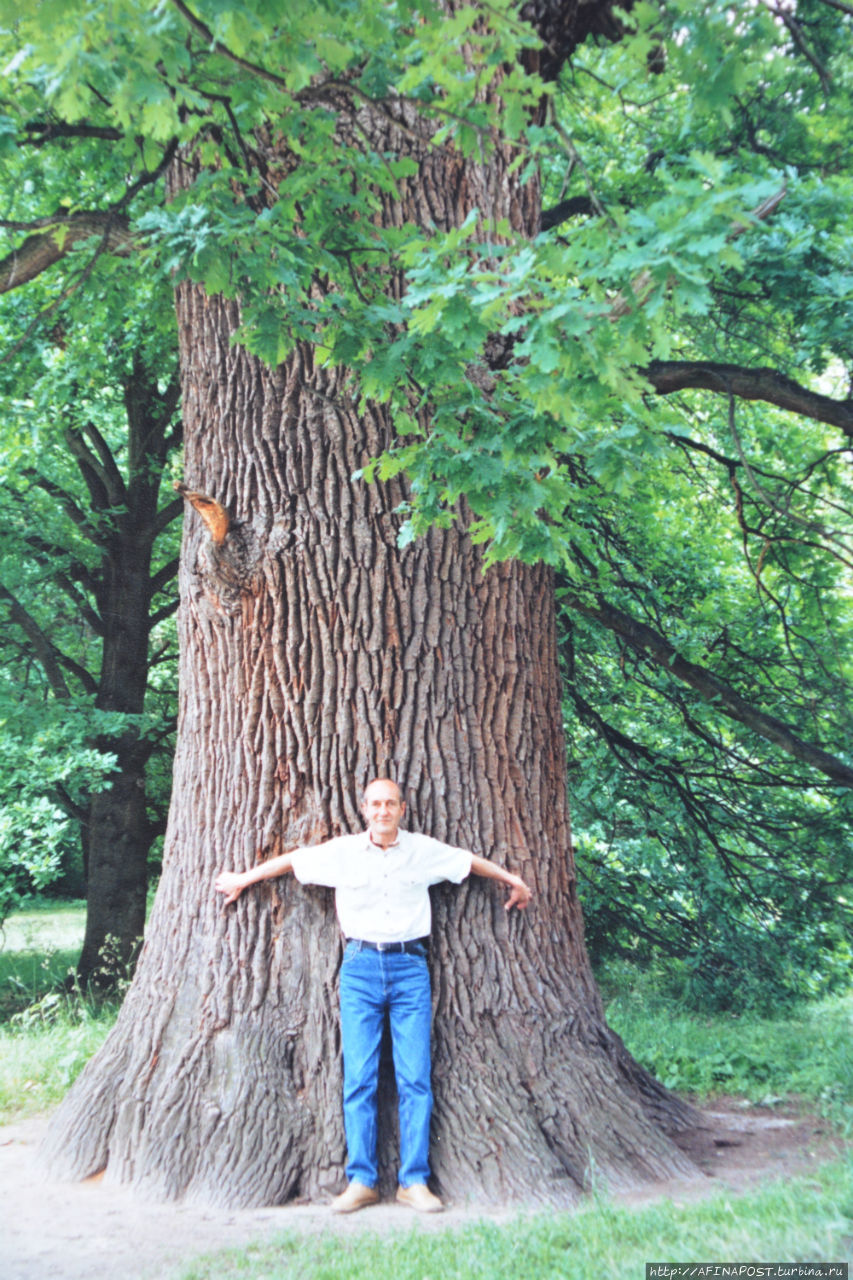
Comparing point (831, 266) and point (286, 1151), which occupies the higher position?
point (831, 266)

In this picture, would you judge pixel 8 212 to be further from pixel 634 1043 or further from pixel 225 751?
pixel 634 1043

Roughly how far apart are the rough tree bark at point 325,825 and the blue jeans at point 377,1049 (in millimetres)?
143

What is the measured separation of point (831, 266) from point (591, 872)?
6.17 metres

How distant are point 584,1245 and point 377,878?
1740mm

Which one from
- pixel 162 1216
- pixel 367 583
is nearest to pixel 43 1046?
pixel 162 1216

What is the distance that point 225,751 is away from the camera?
506cm

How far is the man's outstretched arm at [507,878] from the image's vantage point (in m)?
4.84

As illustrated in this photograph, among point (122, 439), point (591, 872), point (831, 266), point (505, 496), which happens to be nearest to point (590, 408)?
point (505, 496)

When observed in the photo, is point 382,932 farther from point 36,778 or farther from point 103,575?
point 103,575

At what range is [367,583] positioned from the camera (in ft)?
16.5

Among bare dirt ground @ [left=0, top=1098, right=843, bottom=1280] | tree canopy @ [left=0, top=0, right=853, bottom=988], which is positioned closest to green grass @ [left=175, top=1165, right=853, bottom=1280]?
bare dirt ground @ [left=0, top=1098, right=843, bottom=1280]

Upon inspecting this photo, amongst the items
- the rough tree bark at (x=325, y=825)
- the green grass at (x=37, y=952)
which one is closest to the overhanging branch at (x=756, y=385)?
the rough tree bark at (x=325, y=825)

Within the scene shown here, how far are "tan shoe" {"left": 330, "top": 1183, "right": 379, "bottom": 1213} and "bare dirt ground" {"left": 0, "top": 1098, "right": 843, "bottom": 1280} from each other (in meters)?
0.05

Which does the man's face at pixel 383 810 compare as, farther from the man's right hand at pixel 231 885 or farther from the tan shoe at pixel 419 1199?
the tan shoe at pixel 419 1199
